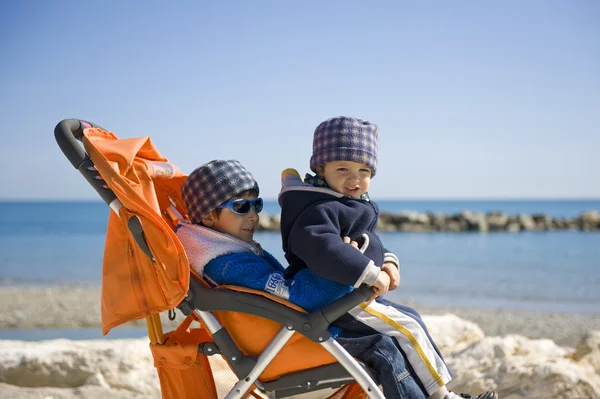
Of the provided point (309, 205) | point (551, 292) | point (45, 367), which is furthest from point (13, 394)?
point (551, 292)

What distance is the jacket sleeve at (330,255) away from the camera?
232 cm

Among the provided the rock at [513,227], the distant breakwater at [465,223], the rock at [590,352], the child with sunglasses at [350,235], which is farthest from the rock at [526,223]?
the child with sunglasses at [350,235]

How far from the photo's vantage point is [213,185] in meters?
2.73

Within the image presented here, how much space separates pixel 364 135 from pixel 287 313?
0.83 metres

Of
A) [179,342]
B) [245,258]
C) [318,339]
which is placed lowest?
[179,342]

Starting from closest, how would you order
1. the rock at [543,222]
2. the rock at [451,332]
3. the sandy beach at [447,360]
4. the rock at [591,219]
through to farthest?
1. the sandy beach at [447,360]
2. the rock at [451,332]
3. the rock at [543,222]
4. the rock at [591,219]

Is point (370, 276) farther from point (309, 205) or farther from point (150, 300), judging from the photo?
point (150, 300)

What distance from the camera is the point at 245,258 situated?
2570mm

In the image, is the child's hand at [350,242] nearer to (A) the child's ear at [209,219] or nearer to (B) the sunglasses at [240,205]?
(B) the sunglasses at [240,205]

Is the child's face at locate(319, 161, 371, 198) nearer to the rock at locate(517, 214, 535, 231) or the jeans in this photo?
the jeans

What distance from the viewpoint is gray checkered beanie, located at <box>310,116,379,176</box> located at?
262 centimetres

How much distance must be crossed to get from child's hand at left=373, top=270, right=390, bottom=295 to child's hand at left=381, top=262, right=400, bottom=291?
0.09 meters

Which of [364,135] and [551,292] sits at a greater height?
[364,135]

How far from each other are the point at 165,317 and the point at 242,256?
5.46 meters
